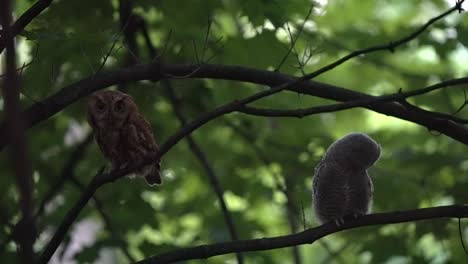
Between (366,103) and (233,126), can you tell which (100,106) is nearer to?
(366,103)

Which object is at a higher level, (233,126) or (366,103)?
(233,126)

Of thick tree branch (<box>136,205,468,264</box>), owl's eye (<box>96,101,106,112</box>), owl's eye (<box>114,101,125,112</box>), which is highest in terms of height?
owl's eye (<box>96,101,106,112</box>)

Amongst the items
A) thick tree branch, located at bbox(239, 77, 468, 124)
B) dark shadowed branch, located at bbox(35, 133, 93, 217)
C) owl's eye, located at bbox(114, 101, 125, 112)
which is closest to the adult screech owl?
owl's eye, located at bbox(114, 101, 125, 112)

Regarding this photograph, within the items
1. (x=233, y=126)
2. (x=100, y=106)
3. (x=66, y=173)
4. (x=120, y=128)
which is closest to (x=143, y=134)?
(x=120, y=128)

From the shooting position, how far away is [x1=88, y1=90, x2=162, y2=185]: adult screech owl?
302 centimetres

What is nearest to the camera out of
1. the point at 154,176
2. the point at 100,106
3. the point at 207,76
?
the point at 207,76

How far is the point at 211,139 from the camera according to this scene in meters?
5.20

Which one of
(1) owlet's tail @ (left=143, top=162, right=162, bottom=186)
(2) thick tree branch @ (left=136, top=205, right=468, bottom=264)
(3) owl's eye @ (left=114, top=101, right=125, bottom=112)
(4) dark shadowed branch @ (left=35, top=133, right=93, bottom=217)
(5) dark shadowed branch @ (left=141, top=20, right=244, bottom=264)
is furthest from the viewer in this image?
(4) dark shadowed branch @ (left=35, top=133, right=93, bottom=217)

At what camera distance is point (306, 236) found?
2.44 metres

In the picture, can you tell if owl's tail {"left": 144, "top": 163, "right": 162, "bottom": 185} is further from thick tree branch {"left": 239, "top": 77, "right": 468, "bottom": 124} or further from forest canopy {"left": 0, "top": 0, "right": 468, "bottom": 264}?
thick tree branch {"left": 239, "top": 77, "right": 468, "bottom": 124}

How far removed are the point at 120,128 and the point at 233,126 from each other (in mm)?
1492

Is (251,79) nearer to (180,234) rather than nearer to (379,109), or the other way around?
(379,109)

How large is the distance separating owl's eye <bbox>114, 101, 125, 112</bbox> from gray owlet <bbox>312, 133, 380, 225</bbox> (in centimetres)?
84

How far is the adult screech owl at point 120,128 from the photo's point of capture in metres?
3.02
